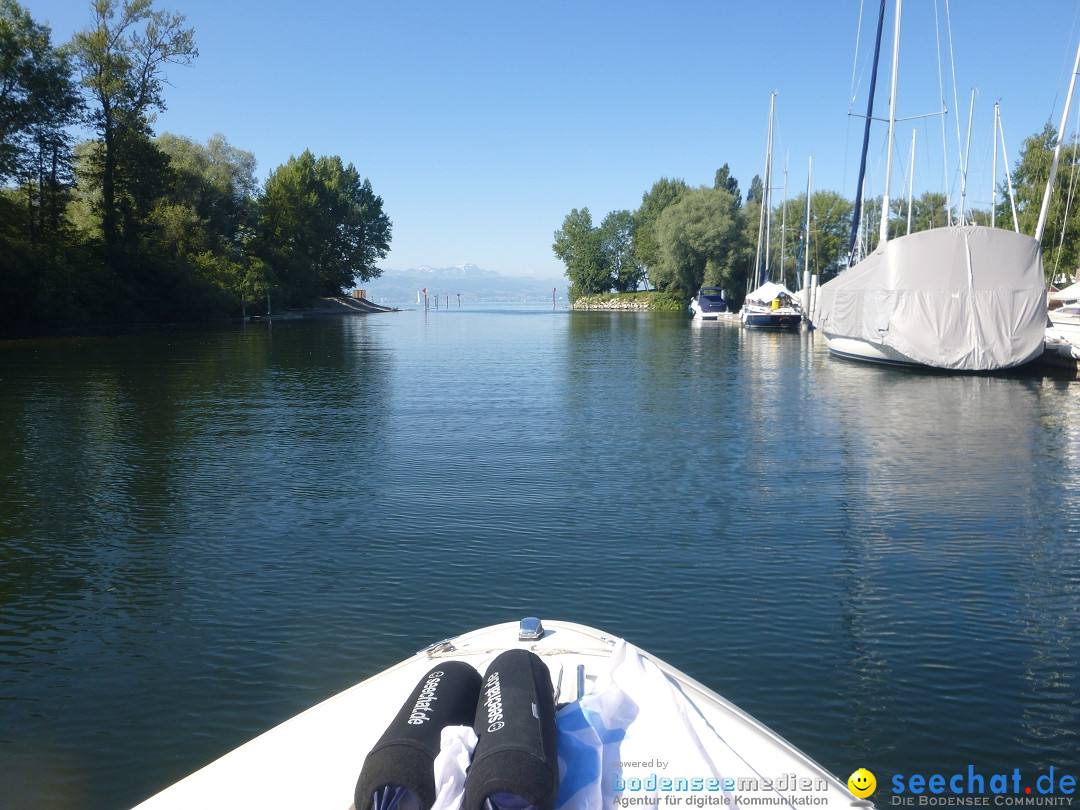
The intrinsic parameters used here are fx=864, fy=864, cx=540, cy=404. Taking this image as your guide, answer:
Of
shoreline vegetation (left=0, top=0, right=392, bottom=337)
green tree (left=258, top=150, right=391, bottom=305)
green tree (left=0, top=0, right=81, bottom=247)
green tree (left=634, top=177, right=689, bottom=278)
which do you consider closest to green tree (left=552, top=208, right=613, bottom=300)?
green tree (left=634, top=177, right=689, bottom=278)

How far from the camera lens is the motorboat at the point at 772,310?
157 ft

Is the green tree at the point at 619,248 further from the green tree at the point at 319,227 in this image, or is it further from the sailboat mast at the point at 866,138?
the sailboat mast at the point at 866,138

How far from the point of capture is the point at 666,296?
305 ft

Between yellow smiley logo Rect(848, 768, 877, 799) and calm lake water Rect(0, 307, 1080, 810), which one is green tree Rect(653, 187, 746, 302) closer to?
calm lake water Rect(0, 307, 1080, 810)

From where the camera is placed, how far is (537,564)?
8.22 metres

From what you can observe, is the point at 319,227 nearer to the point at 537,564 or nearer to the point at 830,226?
the point at 830,226

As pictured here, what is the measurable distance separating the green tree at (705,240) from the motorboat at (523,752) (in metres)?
74.1

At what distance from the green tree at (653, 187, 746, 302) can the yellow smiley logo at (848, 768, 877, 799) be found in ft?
239

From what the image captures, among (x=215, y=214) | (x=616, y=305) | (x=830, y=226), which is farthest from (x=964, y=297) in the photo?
(x=616, y=305)

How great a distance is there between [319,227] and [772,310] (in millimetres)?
52604

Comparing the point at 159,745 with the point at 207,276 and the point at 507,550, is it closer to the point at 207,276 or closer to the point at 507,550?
the point at 507,550

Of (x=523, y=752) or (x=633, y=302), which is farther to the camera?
(x=633, y=302)

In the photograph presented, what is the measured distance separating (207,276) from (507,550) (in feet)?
186

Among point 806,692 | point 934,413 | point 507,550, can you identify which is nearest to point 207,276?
point 934,413
